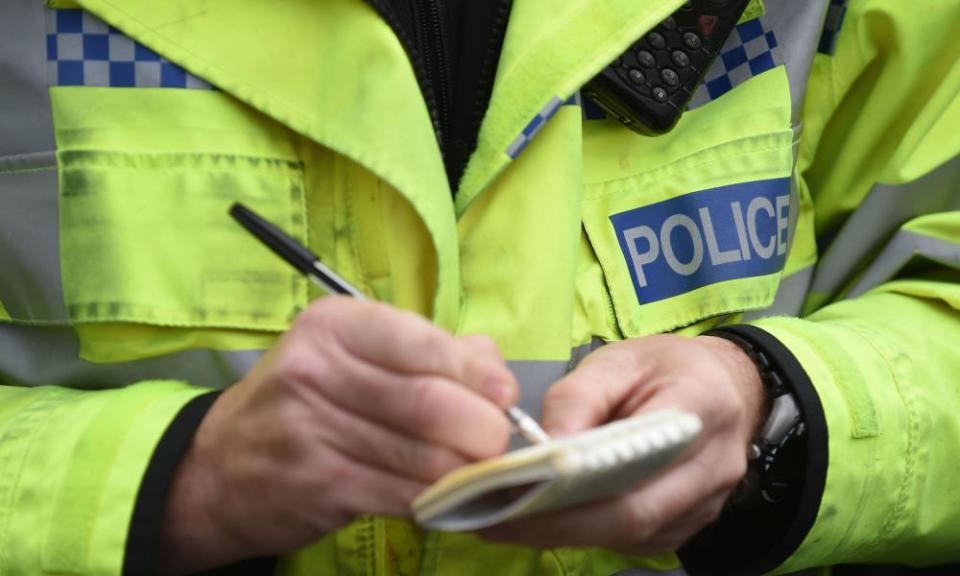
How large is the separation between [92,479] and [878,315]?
2.31ft

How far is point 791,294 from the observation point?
113 centimetres

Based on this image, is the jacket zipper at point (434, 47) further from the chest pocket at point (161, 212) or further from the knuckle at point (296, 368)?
the knuckle at point (296, 368)

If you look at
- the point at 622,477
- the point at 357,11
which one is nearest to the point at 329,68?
the point at 357,11

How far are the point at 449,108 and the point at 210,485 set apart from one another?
394mm

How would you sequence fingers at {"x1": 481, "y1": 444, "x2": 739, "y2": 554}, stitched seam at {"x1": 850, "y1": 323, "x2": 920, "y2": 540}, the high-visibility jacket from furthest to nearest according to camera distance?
stitched seam at {"x1": 850, "y1": 323, "x2": 920, "y2": 540} < the high-visibility jacket < fingers at {"x1": 481, "y1": 444, "x2": 739, "y2": 554}

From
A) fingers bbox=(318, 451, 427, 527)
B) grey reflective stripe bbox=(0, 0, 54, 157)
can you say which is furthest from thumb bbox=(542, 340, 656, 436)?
grey reflective stripe bbox=(0, 0, 54, 157)

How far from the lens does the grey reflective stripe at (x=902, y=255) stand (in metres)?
1.05

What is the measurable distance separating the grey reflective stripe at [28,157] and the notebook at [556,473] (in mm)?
404

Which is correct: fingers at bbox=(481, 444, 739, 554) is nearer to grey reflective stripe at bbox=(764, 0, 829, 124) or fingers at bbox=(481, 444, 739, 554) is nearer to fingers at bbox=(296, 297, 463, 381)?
fingers at bbox=(296, 297, 463, 381)

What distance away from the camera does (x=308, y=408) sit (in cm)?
66

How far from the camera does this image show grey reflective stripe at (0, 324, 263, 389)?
0.87 m

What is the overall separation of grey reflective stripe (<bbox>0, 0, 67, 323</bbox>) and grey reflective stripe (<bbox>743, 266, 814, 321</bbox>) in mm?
681

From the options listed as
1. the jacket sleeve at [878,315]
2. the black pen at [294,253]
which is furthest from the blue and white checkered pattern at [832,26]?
the black pen at [294,253]

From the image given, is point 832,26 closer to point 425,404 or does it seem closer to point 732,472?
point 732,472
